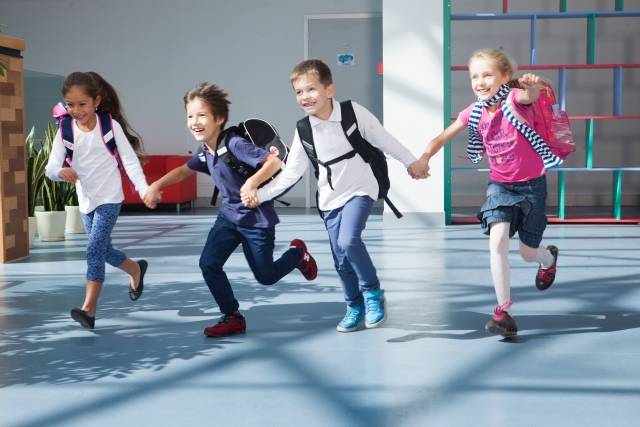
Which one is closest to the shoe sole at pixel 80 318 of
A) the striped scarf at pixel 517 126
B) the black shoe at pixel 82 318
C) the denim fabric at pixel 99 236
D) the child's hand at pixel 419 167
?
the black shoe at pixel 82 318

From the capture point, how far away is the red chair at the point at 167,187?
10.2 meters

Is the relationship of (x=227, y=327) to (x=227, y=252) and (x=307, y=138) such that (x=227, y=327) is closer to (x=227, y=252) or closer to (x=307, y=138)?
(x=227, y=252)

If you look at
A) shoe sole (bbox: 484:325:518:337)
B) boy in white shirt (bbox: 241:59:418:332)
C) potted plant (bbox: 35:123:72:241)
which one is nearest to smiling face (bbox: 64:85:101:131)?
boy in white shirt (bbox: 241:59:418:332)

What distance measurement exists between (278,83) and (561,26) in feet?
12.7

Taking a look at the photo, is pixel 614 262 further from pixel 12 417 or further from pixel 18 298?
pixel 12 417

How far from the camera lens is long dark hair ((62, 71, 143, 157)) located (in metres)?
3.57

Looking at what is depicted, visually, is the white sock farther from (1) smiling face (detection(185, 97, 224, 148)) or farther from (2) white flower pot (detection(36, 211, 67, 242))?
(2) white flower pot (detection(36, 211, 67, 242))

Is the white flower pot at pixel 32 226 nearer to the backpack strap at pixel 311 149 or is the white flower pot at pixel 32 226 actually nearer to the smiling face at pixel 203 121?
the smiling face at pixel 203 121

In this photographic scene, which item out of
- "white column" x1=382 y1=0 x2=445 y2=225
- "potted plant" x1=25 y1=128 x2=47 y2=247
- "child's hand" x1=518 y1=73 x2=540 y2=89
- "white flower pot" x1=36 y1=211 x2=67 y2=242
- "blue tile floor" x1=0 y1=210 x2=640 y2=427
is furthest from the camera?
"white column" x1=382 y1=0 x2=445 y2=225

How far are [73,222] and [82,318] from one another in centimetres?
434

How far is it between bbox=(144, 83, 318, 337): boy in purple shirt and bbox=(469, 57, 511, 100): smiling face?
89 cm

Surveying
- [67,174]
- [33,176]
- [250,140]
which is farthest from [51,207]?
[250,140]

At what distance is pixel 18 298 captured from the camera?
171 inches

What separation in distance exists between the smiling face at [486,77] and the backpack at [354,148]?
1.66 ft
